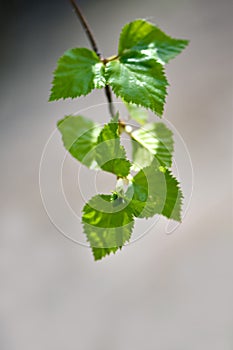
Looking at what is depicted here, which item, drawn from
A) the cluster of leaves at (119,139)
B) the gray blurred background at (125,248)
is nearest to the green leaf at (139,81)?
the cluster of leaves at (119,139)

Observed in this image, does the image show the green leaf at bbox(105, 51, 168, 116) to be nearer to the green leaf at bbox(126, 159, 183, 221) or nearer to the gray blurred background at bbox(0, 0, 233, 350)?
the green leaf at bbox(126, 159, 183, 221)

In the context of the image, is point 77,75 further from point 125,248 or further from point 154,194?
point 125,248

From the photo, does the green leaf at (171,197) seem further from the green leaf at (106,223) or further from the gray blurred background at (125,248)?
the gray blurred background at (125,248)

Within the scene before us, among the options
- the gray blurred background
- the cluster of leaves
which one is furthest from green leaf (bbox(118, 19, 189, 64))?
the gray blurred background

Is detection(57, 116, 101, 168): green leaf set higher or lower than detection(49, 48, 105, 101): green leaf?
lower

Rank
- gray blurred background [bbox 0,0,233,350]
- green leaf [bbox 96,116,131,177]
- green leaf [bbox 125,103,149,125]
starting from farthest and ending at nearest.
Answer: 1. gray blurred background [bbox 0,0,233,350]
2. green leaf [bbox 125,103,149,125]
3. green leaf [bbox 96,116,131,177]

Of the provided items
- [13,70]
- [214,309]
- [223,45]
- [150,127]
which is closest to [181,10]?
[223,45]

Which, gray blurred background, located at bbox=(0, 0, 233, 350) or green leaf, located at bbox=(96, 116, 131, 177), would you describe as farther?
gray blurred background, located at bbox=(0, 0, 233, 350)

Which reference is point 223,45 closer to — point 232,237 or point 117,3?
point 117,3

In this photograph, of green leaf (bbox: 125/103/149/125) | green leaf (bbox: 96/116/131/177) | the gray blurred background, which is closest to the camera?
green leaf (bbox: 96/116/131/177)
